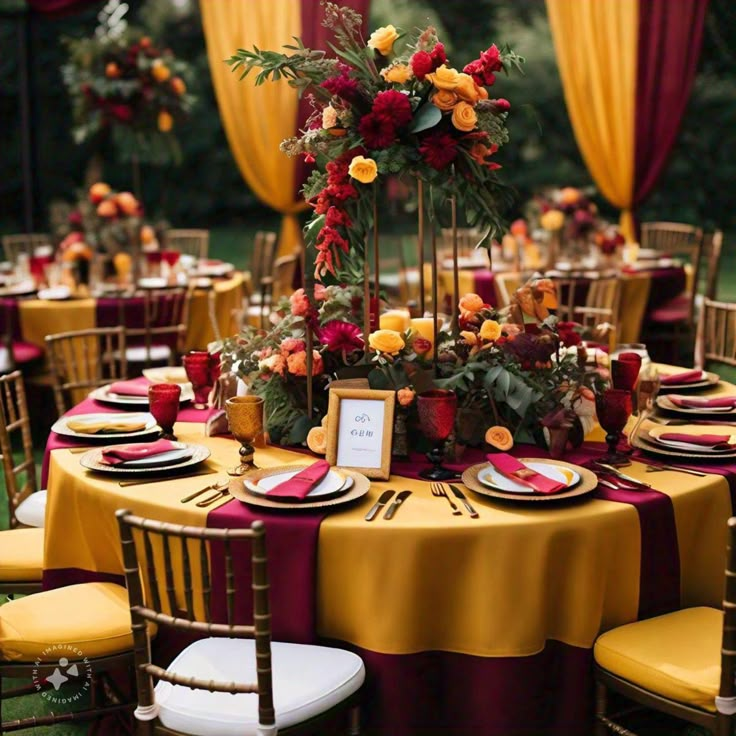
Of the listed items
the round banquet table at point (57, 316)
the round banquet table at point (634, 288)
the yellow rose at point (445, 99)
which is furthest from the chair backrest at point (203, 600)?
the round banquet table at point (634, 288)

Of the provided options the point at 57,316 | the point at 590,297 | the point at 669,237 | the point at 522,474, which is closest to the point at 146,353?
the point at 57,316

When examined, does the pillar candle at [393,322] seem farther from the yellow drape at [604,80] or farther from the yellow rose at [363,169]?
the yellow drape at [604,80]

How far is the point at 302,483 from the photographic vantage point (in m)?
2.22

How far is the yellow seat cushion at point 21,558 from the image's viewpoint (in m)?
2.68

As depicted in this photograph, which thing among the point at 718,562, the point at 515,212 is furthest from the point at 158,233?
the point at 515,212

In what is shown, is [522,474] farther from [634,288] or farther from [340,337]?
[634,288]

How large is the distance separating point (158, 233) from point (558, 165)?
9.30 metres

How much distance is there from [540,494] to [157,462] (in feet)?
3.04

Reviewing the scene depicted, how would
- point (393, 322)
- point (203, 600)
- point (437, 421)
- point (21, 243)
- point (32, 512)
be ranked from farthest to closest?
point (21, 243) → point (32, 512) → point (393, 322) → point (437, 421) → point (203, 600)

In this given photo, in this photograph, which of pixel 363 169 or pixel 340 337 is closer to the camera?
pixel 363 169

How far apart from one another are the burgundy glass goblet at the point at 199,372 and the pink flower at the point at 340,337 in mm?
505

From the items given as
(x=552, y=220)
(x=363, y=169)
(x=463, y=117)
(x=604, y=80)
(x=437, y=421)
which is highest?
(x=604, y=80)

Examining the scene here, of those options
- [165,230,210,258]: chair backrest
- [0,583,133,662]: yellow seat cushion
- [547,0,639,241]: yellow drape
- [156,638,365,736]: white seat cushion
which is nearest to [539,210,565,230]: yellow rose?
[547,0,639,241]: yellow drape

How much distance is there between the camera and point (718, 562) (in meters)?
2.37
